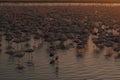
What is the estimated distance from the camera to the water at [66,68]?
1683 centimetres

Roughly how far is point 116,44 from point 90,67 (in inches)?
194

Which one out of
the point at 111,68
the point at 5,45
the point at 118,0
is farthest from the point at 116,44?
the point at 118,0

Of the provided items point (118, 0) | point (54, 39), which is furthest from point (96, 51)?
point (118, 0)

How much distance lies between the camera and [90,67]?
1859 centimetres

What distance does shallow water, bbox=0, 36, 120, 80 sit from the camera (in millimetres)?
16828

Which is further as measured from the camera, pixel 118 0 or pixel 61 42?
pixel 118 0

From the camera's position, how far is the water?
55.2ft

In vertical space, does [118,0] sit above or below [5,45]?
below

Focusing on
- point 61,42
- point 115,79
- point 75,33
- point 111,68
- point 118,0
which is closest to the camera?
point 115,79

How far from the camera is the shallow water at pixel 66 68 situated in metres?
16.8

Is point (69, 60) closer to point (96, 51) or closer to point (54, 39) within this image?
point (96, 51)

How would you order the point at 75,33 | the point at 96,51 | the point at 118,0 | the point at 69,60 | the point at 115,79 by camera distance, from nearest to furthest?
the point at 115,79 → the point at 69,60 → the point at 96,51 → the point at 75,33 → the point at 118,0

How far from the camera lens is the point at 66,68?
18.3 m

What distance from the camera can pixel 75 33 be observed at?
27281 mm
